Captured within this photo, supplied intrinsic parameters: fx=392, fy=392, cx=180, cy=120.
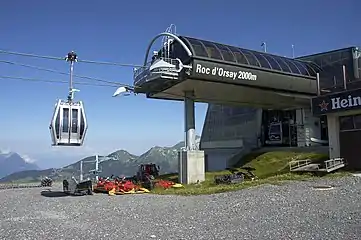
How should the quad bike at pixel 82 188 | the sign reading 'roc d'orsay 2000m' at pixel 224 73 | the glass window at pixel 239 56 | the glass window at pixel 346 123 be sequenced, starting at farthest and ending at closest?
the glass window at pixel 239 56
the sign reading 'roc d'orsay 2000m' at pixel 224 73
the glass window at pixel 346 123
the quad bike at pixel 82 188

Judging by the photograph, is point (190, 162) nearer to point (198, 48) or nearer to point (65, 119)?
point (198, 48)

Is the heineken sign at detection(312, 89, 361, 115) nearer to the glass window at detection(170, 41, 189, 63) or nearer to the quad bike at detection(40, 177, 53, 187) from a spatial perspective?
the glass window at detection(170, 41, 189, 63)

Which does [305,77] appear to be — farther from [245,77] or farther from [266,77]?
[245,77]

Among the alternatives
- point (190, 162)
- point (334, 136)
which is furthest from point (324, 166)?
point (190, 162)

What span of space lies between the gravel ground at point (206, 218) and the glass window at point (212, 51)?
12.9 m

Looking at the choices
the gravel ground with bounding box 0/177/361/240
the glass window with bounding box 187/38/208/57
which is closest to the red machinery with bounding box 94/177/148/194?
the gravel ground with bounding box 0/177/361/240

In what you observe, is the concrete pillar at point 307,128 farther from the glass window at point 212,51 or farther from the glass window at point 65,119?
the glass window at point 65,119

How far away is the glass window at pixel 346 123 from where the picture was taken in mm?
27047

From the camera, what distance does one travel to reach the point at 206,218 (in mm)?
12367

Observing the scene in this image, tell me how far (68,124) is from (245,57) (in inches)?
761

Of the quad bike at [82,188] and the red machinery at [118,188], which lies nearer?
the quad bike at [82,188]

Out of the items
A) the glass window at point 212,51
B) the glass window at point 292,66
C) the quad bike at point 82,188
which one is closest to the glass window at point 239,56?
the glass window at point 212,51

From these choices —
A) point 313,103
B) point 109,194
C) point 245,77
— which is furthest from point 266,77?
point 109,194

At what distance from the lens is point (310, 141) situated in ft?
131
